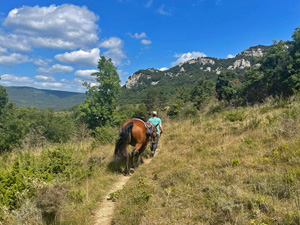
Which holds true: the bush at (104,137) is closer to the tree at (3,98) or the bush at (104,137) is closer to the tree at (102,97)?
the tree at (102,97)

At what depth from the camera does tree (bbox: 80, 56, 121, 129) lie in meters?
29.4

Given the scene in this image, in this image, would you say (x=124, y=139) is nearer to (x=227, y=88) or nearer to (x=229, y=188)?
(x=229, y=188)

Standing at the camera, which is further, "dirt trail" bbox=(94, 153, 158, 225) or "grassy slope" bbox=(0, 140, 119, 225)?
"dirt trail" bbox=(94, 153, 158, 225)

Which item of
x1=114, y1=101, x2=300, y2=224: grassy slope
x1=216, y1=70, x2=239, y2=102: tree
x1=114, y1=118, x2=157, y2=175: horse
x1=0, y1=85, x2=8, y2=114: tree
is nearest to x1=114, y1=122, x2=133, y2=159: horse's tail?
x1=114, y1=118, x2=157, y2=175: horse

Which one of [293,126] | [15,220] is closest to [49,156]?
[15,220]

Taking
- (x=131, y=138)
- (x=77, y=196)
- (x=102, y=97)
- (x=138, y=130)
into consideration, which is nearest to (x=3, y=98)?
(x=102, y=97)

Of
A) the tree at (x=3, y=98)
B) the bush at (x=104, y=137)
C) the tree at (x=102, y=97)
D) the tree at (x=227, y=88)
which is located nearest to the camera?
the bush at (x=104, y=137)

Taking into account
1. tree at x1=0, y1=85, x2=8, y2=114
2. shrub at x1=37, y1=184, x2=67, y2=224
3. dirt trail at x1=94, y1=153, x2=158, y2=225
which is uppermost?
tree at x1=0, y1=85, x2=8, y2=114

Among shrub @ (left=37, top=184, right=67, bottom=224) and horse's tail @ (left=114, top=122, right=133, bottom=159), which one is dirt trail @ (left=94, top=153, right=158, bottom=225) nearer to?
shrub @ (left=37, top=184, right=67, bottom=224)

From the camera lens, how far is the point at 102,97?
30859 mm

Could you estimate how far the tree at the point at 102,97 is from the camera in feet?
96.5

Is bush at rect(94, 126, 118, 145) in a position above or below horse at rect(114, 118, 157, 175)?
below

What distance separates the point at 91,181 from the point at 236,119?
7691mm

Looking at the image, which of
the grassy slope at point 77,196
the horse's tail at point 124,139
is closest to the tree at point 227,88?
the horse's tail at point 124,139
